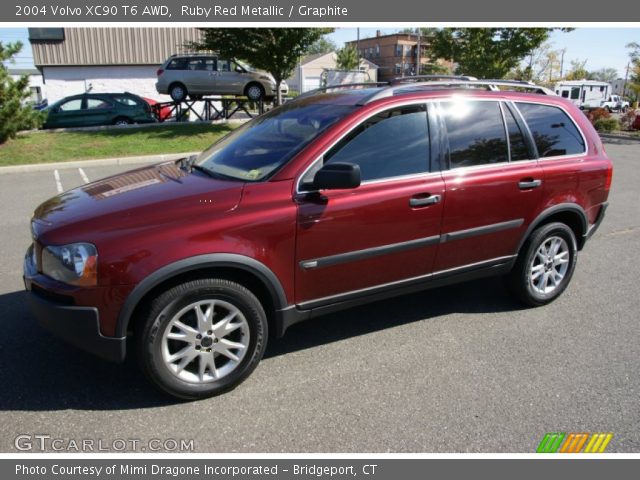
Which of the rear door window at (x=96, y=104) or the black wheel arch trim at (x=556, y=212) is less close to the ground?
the rear door window at (x=96, y=104)

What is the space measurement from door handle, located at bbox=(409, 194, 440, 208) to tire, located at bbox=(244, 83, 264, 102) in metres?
15.9

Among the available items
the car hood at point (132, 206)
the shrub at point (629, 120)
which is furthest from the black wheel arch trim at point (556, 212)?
the shrub at point (629, 120)

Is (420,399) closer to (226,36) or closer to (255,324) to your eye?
(255,324)

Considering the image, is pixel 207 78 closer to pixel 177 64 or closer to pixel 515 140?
pixel 177 64

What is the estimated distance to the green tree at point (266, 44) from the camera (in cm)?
1598

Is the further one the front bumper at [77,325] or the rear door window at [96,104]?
the rear door window at [96,104]

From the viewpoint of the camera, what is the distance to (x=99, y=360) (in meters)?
3.61

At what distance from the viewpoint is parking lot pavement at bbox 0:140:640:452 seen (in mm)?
2891

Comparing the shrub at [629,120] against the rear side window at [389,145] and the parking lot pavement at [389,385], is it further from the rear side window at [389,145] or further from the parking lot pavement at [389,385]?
the rear side window at [389,145]

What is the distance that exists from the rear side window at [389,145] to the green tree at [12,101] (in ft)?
42.8

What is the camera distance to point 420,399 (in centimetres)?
320

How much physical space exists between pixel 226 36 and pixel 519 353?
15.0 m

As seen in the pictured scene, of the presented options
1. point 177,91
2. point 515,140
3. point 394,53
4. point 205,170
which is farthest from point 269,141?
point 394,53
